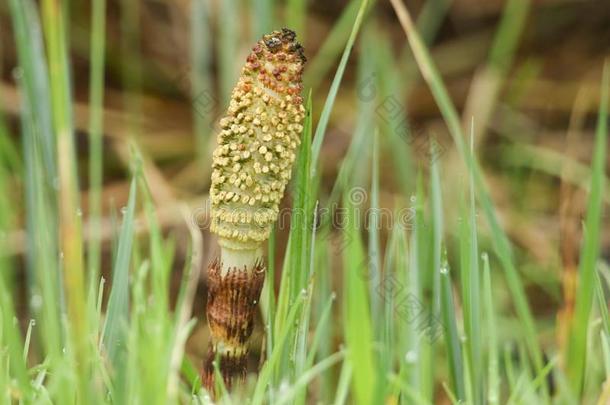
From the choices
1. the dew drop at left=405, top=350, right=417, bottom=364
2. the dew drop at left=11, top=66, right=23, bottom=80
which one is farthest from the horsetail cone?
the dew drop at left=11, top=66, right=23, bottom=80

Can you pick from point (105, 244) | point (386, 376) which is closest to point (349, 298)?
point (386, 376)

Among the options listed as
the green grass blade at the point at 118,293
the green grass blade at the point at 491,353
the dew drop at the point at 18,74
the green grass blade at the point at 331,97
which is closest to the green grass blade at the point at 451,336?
the green grass blade at the point at 491,353

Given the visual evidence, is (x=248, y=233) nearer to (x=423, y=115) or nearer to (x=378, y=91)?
(x=378, y=91)

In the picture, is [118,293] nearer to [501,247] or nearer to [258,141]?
[258,141]

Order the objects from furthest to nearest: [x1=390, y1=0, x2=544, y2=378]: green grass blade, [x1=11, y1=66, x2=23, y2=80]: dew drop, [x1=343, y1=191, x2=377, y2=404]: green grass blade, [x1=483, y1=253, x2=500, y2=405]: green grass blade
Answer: [x1=11, y1=66, x2=23, y2=80]: dew drop
[x1=390, y1=0, x2=544, y2=378]: green grass blade
[x1=483, y1=253, x2=500, y2=405]: green grass blade
[x1=343, y1=191, x2=377, y2=404]: green grass blade

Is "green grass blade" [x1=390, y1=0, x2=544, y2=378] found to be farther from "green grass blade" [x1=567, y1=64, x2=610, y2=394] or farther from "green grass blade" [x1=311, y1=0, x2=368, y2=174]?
"green grass blade" [x1=311, y1=0, x2=368, y2=174]

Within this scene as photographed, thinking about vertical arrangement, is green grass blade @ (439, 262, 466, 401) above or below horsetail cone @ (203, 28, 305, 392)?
below

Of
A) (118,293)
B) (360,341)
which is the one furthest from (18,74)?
(360,341)

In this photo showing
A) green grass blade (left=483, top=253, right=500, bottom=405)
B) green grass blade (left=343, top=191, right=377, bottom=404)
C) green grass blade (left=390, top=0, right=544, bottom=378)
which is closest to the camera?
green grass blade (left=343, top=191, right=377, bottom=404)

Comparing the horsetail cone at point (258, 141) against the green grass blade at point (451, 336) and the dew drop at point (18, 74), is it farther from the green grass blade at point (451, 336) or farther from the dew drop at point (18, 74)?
the dew drop at point (18, 74)
